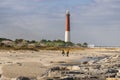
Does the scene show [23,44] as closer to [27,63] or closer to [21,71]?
[27,63]

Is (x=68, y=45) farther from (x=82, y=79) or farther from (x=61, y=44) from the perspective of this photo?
(x=82, y=79)

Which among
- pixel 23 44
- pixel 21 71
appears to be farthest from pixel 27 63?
pixel 23 44

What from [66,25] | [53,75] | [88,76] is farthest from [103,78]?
[66,25]

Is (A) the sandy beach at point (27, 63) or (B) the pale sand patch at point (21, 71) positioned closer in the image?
(B) the pale sand patch at point (21, 71)

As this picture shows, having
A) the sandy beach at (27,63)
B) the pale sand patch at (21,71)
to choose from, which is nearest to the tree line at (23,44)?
the sandy beach at (27,63)

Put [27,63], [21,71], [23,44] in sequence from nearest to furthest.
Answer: [21,71] < [27,63] < [23,44]

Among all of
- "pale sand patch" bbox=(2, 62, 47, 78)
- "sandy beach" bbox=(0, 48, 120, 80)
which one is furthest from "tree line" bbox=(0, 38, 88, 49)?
"pale sand patch" bbox=(2, 62, 47, 78)

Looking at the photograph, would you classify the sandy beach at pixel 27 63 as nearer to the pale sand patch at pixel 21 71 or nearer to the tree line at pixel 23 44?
the pale sand patch at pixel 21 71

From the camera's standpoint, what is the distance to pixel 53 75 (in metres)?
21.4

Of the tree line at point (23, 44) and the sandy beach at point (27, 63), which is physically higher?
the tree line at point (23, 44)

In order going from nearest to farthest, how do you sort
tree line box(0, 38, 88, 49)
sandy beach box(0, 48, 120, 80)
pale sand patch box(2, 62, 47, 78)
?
pale sand patch box(2, 62, 47, 78), sandy beach box(0, 48, 120, 80), tree line box(0, 38, 88, 49)

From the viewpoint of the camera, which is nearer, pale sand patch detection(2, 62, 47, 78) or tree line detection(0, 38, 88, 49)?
pale sand patch detection(2, 62, 47, 78)

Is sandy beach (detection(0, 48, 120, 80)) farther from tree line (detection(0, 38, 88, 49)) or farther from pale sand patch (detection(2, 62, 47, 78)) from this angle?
tree line (detection(0, 38, 88, 49))

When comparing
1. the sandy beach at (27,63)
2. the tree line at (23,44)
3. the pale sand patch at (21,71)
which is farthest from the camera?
the tree line at (23,44)
